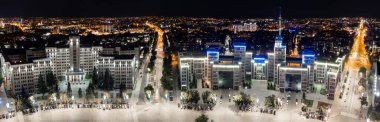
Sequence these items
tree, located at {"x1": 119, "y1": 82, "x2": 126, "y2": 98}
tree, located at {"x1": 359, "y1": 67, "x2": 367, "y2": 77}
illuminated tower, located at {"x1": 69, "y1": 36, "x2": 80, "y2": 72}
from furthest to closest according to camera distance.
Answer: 1. tree, located at {"x1": 359, "y1": 67, "x2": 367, "y2": 77}
2. illuminated tower, located at {"x1": 69, "y1": 36, "x2": 80, "y2": 72}
3. tree, located at {"x1": 119, "y1": 82, "x2": 126, "y2": 98}

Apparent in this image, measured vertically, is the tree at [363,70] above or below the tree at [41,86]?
above

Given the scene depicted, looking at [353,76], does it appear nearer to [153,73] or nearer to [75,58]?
[153,73]

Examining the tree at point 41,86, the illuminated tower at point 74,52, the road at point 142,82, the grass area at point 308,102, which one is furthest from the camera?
the illuminated tower at point 74,52

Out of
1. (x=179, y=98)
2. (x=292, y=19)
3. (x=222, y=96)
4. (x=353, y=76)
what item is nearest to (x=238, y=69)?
(x=222, y=96)

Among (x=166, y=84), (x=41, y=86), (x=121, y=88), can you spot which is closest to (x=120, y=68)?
(x=121, y=88)

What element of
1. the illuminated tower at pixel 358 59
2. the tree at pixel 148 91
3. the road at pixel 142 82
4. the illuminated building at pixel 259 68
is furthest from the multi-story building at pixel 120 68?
the illuminated tower at pixel 358 59

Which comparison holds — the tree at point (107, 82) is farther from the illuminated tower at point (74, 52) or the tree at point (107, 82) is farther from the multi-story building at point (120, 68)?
the illuminated tower at point (74, 52)

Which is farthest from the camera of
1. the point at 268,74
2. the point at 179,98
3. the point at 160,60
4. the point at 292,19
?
the point at 292,19

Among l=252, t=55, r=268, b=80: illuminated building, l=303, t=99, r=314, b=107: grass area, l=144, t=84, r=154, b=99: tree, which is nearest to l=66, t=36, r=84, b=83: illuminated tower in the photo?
l=144, t=84, r=154, b=99: tree

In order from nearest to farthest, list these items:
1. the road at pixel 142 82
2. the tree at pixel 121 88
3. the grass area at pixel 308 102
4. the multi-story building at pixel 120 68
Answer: the grass area at pixel 308 102
the road at pixel 142 82
the tree at pixel 121 88
the multi-story building at pixel 120 68

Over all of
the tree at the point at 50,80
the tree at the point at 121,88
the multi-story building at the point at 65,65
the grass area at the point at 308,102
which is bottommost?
the grass area at the point at 308,102

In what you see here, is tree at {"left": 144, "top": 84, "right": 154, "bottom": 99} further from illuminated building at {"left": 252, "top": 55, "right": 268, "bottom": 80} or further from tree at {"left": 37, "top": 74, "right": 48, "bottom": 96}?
illuminated building at {"left": 252, "top": 55, "right": 268, "bottom": 80}
